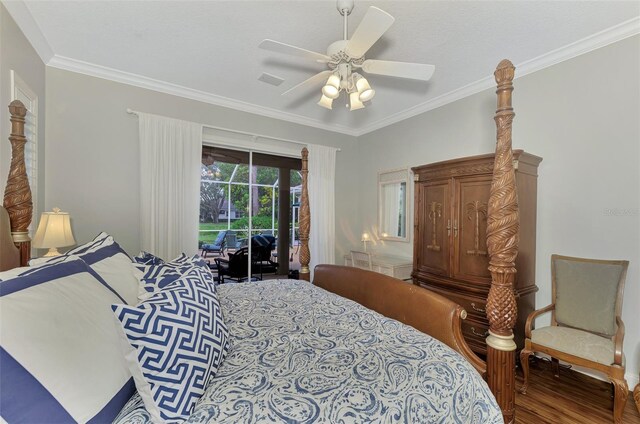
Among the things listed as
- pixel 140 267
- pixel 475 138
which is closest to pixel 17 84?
pixel 140 267

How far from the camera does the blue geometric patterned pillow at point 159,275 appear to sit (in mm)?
1298

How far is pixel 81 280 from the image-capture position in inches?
37.8

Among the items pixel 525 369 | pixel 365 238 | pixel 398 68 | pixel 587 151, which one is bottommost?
pixel 525 369

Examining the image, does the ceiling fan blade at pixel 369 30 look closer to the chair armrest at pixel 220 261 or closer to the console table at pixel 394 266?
the console table at pixel 394 266

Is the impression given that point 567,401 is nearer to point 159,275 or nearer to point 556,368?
point 556,368

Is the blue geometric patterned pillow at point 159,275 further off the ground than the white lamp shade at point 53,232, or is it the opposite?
the white lamp shade at point 53,232

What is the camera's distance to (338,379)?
1.00 metres

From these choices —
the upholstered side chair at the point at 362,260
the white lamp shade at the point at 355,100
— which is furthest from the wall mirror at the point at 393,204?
the white lamp shade at the point at 355,100

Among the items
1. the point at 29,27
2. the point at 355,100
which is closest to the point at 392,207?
the point at 355,100

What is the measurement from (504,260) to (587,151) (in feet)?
5.94

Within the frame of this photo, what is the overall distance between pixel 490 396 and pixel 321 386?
69 cm

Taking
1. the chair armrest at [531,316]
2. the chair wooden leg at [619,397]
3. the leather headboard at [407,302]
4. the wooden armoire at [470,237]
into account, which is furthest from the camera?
the wooden armoire at [470,237]

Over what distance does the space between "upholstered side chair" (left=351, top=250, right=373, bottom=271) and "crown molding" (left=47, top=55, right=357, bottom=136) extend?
6.73 ft

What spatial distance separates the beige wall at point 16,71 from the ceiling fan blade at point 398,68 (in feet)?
7.89
